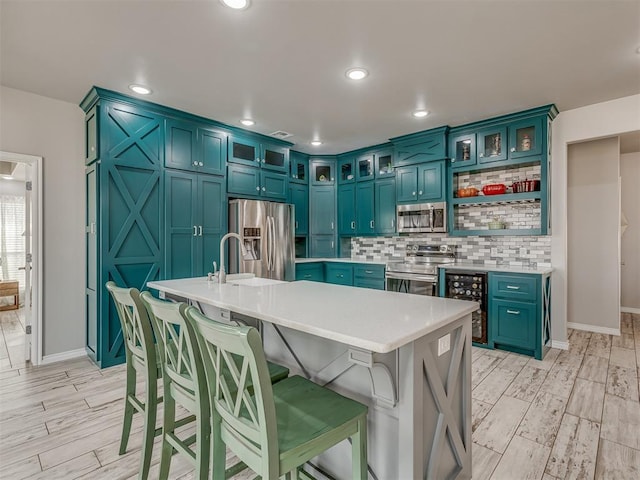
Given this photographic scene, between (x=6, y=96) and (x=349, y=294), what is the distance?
3727 millimetres

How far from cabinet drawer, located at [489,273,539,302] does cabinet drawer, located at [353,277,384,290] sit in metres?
1.56

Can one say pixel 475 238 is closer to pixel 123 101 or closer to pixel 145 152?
pixel 145 152

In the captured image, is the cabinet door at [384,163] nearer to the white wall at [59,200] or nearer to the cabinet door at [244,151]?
the cabinet door at [244,151]

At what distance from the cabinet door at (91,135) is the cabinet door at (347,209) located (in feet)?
11.8

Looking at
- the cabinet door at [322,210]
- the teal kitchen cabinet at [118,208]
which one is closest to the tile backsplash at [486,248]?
the cabinet door at [322,210]

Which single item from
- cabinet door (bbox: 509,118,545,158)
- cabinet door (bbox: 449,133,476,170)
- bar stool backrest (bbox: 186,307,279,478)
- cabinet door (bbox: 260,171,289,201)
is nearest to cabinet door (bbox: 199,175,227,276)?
cabinet door (bbox: 260,171,289,201)

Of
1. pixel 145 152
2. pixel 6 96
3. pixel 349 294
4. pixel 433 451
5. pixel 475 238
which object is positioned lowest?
pixel 433 451

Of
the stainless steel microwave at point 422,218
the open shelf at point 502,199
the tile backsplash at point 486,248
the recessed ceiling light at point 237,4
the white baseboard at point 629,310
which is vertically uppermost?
the recessed ceiling light at point 237,4

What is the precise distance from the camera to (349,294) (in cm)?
206

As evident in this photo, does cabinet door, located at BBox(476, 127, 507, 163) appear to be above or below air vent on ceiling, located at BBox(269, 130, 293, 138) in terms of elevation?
below

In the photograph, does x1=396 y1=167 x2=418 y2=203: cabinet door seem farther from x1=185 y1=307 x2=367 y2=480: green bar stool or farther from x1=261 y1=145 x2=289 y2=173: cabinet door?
x1=185 y1=307 x2=367 y2=480: green bar stool

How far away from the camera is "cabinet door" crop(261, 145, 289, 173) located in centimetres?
476

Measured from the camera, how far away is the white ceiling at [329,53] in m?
2.12

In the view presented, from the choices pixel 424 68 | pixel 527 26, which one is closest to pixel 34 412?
pixel 424 68
